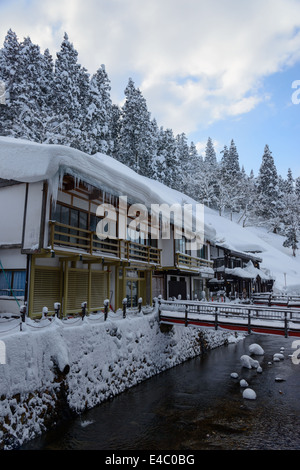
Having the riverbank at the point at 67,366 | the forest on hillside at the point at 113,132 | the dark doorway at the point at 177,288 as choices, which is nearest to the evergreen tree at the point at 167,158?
the forest on hillside at the point at 113,132

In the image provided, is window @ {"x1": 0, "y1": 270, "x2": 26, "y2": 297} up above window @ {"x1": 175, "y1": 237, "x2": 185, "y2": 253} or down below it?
below

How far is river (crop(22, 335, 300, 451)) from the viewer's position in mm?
9594

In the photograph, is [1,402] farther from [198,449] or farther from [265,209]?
[265,209]

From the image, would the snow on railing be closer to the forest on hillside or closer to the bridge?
the bridge

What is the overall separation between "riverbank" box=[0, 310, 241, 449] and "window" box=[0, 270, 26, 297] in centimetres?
151

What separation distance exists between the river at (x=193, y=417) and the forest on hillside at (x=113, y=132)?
95.2 feet

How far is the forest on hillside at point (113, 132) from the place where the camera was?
35.7m

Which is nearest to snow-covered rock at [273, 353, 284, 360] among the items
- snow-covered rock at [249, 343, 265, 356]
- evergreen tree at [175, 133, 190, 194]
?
snow-covered rock at [249, 343, 265, 356]

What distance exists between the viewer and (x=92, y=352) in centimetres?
1245

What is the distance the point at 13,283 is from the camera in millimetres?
13977

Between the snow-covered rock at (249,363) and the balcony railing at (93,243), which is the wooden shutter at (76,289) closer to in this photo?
the balcony railing at (93,243)

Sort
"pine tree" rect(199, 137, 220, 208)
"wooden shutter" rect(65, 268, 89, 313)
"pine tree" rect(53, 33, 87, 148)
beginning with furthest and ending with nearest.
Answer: "pine tree" rect(199, 137, 220, 208), "pine tree" rect(53, 33, 87, 148), "wooden shutter" rect(65, 268, 89, 313)

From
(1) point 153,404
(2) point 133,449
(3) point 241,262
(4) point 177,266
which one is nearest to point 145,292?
(4) point 177,266

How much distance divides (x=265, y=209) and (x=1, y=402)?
70.3 m
